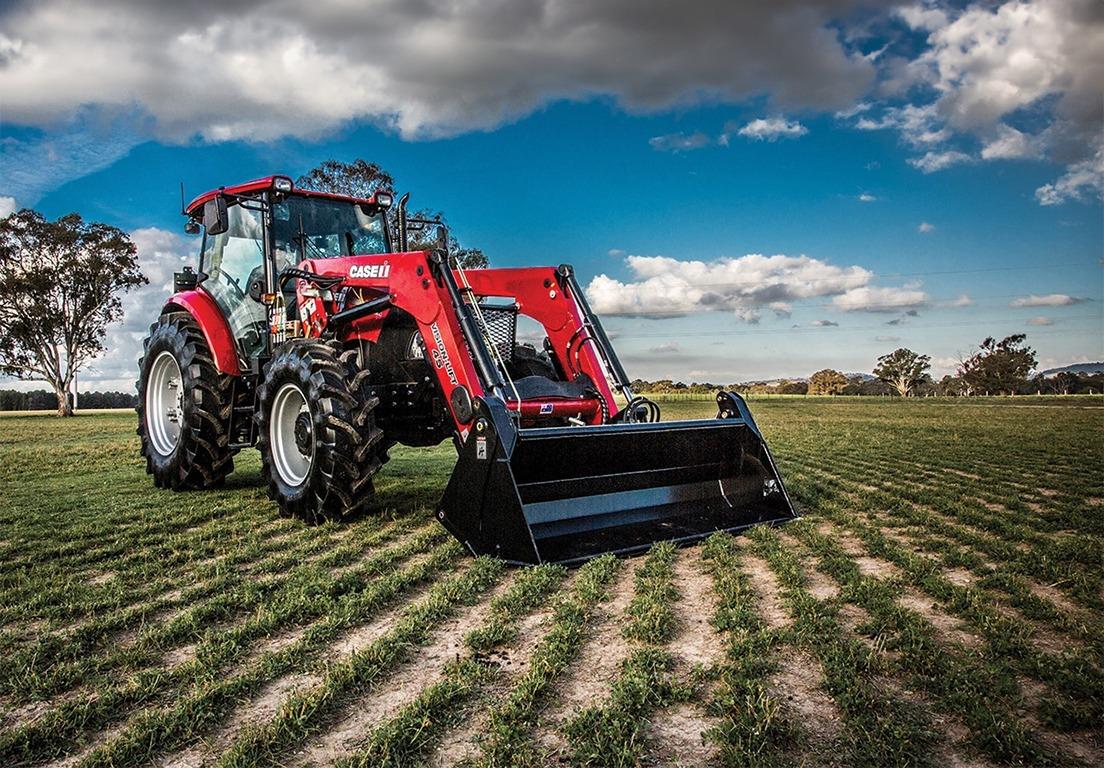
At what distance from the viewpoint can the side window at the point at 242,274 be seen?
25.8 feet

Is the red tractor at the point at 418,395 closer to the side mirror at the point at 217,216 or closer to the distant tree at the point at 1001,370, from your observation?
the side mirror at the point at 217,216

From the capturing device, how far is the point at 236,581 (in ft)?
15.2

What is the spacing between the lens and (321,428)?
19.5 ft

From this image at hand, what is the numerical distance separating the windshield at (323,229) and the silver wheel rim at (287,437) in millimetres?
1634

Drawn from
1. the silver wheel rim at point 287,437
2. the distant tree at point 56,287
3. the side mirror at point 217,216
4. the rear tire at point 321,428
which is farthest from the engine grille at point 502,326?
the distant tree at point 56,287

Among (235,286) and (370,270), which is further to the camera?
(235,286)

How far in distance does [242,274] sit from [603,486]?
15.5ft

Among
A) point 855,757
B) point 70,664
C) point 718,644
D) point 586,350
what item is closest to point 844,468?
point 586,350

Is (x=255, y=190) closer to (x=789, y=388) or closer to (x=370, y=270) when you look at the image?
(x=370, y=270)

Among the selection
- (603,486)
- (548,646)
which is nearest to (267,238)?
(603,486)

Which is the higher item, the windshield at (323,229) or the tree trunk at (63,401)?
the windshield at (323,229)

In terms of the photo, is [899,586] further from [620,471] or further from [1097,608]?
[620,471]

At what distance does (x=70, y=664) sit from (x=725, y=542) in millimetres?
3885

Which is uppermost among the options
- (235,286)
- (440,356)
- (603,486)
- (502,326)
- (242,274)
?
(242,274)
